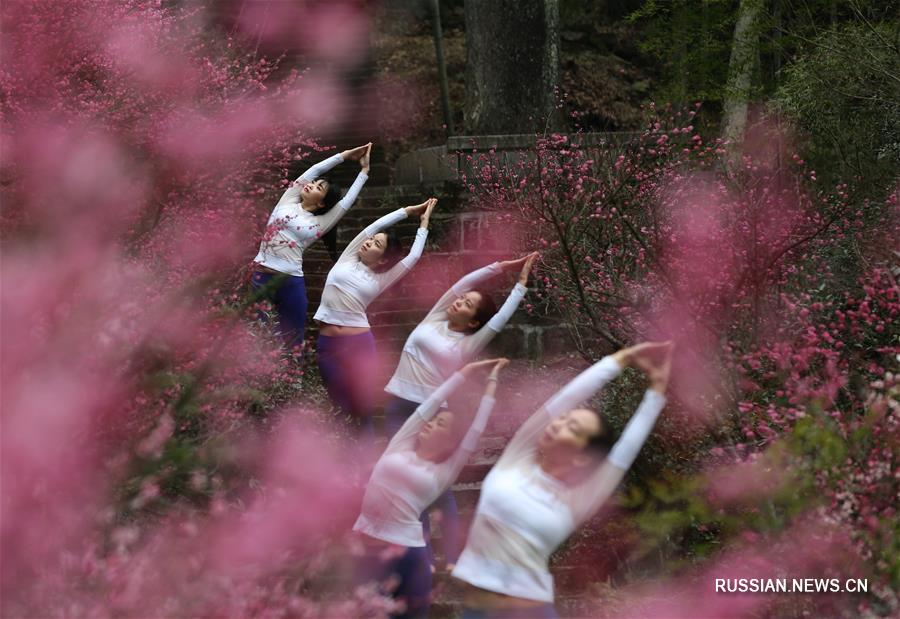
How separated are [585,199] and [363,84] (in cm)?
659

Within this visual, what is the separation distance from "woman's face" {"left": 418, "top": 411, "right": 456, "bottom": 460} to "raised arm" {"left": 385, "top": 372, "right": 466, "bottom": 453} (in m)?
0.05

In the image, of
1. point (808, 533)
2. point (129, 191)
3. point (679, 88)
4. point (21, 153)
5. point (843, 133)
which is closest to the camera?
point (808, 533)

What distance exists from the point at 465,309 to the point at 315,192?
2165mm

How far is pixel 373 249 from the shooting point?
5961mm

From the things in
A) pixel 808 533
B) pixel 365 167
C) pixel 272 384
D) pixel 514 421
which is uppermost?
pixel 365 167

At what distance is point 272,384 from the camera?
6.73m

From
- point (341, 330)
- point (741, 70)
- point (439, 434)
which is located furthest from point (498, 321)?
point (741, 70)

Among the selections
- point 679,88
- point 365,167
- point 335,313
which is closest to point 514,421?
point 335,313

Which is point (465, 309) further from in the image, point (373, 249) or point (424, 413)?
point (373, 249)

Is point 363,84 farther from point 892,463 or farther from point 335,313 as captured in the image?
point 892,463

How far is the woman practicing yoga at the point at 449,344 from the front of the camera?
5020 mm

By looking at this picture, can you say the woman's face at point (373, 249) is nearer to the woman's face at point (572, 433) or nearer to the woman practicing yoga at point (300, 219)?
the woman practicing yoga at point (300, 219)

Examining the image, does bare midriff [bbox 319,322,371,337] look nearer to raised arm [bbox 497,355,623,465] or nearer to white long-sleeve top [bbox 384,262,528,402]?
white long-sleeve top [bbox 384,262,528,402]

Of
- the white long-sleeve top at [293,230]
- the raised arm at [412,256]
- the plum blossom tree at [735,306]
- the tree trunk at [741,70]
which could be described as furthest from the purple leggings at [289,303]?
the tree trunk at [741,70]
